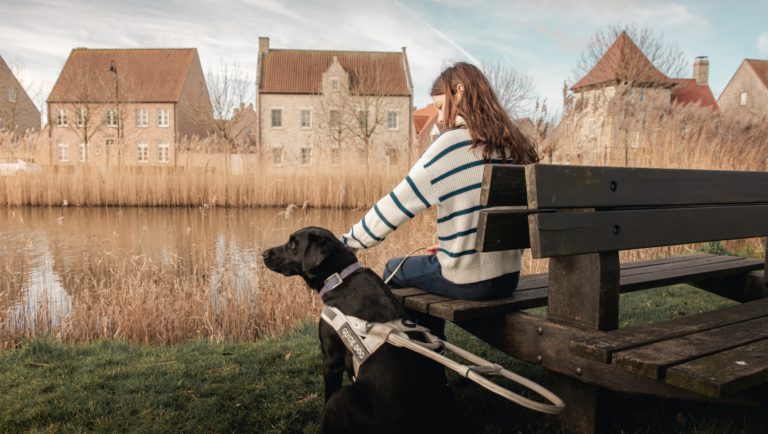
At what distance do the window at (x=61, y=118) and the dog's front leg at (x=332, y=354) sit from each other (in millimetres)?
43778

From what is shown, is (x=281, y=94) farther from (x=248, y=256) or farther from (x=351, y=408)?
(x=351, y=408)

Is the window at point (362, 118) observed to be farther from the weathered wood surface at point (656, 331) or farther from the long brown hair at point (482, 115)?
the weathered wood surface at point (656, 331)

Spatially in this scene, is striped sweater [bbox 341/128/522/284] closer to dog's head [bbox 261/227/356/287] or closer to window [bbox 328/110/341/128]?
dog's head [bbox 261/227/356/287]

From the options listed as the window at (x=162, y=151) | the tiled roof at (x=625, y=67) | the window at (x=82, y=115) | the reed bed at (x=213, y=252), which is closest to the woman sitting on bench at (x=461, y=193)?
the reed bed at (x=213, y=252)

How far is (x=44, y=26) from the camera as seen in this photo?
19391 millimetres

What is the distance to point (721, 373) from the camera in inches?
66.7

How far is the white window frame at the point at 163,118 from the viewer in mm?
41469

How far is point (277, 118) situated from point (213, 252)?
33.1 m

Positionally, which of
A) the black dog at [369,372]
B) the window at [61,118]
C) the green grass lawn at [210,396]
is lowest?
the green grass lawn at [210,396]

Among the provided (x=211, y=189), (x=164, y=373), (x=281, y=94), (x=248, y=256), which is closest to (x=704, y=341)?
(x=164, y=373)

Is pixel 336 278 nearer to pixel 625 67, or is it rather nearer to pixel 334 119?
pixel 625 67

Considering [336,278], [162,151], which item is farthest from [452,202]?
[162,151]

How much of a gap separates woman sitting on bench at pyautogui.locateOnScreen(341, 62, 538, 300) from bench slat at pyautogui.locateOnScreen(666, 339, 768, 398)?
99 cm

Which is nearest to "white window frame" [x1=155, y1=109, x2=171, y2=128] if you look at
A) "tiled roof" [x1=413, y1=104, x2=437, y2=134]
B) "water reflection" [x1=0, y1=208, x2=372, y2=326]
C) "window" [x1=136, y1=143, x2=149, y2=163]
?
"window" [x1=136, y1=143, x2=149, y2=163]
